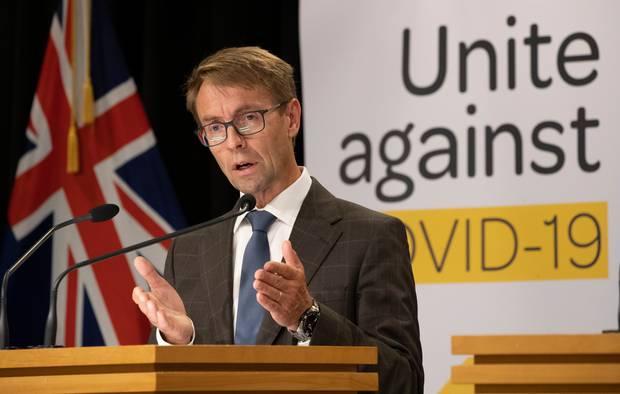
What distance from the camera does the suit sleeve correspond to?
2.42 meters

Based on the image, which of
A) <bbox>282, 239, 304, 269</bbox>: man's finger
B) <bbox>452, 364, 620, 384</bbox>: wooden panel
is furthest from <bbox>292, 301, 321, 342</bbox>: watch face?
<bbox>452, 364, 620, 384</bbox>: wooden panel

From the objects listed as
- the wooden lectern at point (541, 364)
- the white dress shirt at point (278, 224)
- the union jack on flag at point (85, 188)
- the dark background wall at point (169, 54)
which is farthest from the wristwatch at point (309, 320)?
the union jack on flag at point (85, 188)

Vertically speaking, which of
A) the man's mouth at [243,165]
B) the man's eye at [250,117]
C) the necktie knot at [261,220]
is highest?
the man's eye at [250,117]

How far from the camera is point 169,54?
4961 millimetres

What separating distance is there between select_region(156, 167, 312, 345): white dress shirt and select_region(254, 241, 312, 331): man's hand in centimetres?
61

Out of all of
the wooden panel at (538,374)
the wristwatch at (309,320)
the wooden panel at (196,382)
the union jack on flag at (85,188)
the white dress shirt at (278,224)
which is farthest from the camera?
the union jack on flag at (85,188)

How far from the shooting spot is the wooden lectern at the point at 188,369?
1.94 meters

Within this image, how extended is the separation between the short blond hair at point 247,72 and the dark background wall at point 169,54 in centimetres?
152

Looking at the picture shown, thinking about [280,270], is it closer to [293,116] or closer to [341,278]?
[341,278]

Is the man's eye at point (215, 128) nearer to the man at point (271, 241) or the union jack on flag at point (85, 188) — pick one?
the man at point (271, 241)

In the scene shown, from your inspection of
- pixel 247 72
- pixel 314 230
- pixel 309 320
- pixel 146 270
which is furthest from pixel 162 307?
pixel 247 72

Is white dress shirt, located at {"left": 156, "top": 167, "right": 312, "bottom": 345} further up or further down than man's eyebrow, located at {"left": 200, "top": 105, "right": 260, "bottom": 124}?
further down

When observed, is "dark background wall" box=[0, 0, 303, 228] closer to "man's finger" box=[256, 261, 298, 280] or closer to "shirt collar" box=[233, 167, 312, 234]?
"shirt collar" box=[233, 167, 312, 234]

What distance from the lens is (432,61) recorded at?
158 inches
